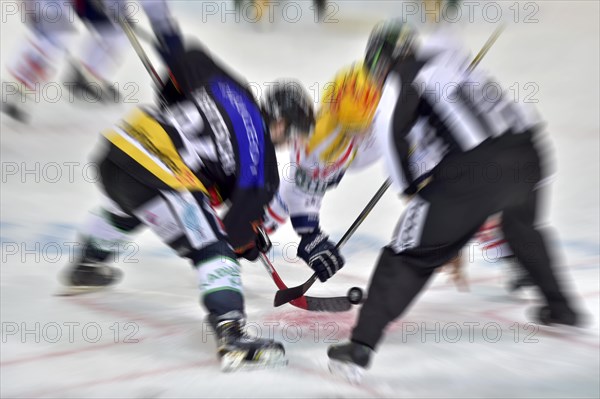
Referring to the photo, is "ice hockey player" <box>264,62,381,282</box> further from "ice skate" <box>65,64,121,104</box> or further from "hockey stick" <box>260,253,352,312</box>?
"ice skate" <box>65,64,121,104</box>

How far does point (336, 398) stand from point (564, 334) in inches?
29.6

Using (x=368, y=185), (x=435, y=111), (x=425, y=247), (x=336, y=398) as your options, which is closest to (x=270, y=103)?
(x=435, y=111)

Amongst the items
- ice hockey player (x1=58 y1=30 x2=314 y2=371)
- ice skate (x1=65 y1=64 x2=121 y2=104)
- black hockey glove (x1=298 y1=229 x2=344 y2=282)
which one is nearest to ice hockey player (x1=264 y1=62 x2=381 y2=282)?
black hockey glove (x1=298 y1=229 x2=344 y2=282)

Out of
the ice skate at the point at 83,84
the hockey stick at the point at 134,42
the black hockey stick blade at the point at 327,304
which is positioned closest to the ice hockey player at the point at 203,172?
the hockey stick at the point at 134,42

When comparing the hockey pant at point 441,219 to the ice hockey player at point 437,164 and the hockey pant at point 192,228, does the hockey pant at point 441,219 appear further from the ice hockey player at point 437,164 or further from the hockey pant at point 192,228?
the hockey pant at point 192,228

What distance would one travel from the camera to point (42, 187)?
10.2 feet

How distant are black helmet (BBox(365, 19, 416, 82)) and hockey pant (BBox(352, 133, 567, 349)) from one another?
A: 280mm

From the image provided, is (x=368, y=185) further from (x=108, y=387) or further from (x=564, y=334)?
(x=108, y=387)

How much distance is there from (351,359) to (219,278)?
1.17 feet

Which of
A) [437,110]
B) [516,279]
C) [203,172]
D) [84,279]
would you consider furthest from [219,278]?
[516,279]

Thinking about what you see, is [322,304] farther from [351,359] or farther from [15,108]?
[15,108]

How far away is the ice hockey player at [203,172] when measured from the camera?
141 centimetres

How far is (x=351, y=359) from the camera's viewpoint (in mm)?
1257

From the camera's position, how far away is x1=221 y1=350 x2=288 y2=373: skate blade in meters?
1.32
